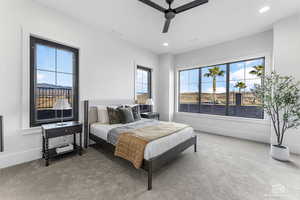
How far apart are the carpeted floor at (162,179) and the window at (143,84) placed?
8.48 ft

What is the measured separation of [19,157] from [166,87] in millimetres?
4661

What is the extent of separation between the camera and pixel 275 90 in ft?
9.18

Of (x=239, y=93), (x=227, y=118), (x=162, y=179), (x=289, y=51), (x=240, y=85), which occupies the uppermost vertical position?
(x=289, y=51)

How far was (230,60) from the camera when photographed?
163 inches

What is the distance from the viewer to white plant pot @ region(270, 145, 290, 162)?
2.55m

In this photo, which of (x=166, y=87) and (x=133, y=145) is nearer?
(x=133, y=145)

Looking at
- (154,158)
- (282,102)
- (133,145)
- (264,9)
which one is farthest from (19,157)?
(264,9)

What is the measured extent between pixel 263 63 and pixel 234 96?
1.21 m

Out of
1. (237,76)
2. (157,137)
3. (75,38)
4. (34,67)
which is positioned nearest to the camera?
(157,137)

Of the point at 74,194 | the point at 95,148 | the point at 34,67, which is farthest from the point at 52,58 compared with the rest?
the point at 74,194

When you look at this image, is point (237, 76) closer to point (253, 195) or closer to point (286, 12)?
point (286, 12)

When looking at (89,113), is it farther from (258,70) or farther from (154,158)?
(258,70)

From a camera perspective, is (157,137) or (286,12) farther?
(286,12)

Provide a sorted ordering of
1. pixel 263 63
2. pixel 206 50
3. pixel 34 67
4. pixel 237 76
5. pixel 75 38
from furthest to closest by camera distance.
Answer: pixel 206 50, pixel 237 76, pixel 263 63, pixel 75 38, pixel 34 67
